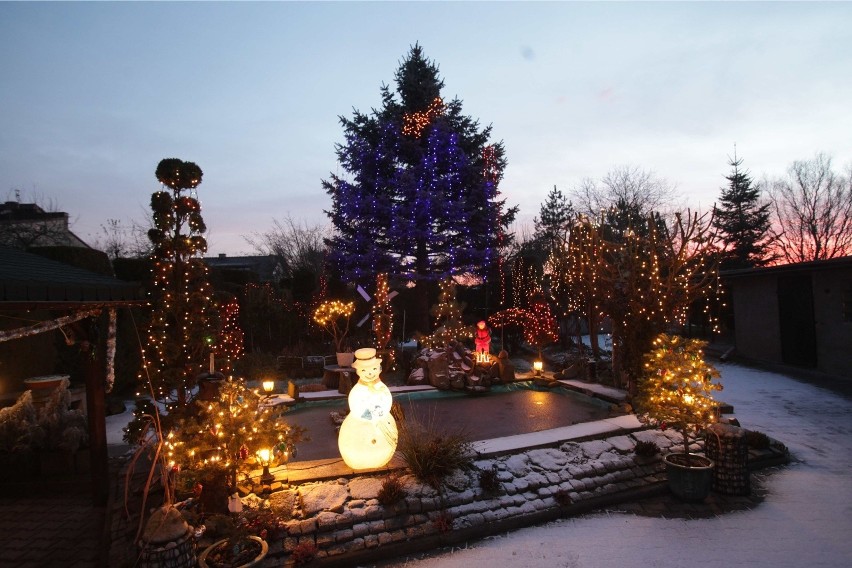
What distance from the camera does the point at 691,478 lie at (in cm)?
618

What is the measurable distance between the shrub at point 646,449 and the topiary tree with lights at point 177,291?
6.56 metres

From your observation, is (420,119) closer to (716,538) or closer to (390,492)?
(390,492)

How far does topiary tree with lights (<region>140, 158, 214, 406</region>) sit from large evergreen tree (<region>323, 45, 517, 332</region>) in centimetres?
1147

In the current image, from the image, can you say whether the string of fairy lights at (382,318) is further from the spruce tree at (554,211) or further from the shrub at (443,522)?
the spruce tree at (554,211)

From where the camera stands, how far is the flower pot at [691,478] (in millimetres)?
6176

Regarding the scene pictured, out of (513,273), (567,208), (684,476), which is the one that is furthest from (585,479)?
(567,208)

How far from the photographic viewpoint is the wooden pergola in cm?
446

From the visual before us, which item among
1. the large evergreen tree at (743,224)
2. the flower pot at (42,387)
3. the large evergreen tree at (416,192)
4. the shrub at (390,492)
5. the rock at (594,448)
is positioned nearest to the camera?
the shrub at (390,492)

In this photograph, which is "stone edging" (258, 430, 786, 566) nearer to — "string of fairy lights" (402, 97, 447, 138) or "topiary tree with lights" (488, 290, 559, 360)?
"topiary tree with lights" (488, 290, 559, 360)

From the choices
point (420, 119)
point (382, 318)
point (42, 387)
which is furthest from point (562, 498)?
point (420, 119)

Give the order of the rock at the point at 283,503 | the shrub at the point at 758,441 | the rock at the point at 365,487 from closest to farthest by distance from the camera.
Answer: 1. the rock at the point at 283,503
2. the rock at the point at 365,487
3. the shrub at the point at 758,441

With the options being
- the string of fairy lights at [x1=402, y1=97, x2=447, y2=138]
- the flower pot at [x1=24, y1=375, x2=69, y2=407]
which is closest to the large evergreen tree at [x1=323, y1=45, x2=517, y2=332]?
the string of fairy lights at [x1=402, y1=97, x2=447, y2=138]

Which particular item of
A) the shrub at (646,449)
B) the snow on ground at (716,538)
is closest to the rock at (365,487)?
the snow on ground at (716,538)

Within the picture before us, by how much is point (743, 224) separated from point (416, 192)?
18.8m
